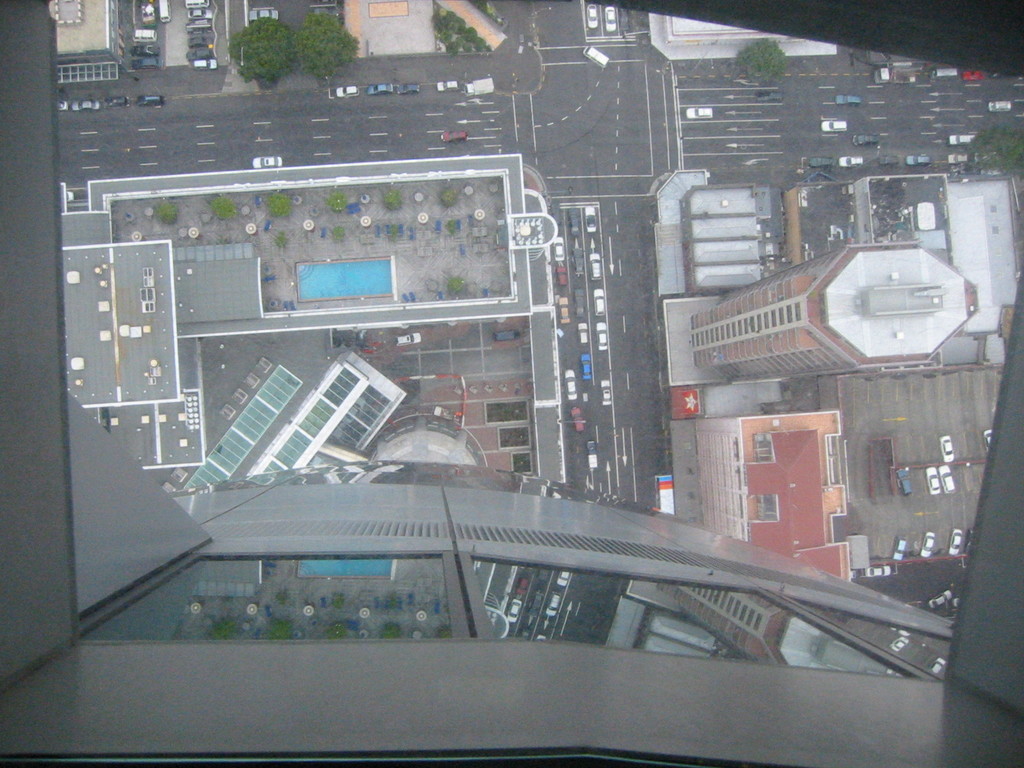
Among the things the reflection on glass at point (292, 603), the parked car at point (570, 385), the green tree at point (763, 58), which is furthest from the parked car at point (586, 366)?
the reflection on glass at point (292, 603)

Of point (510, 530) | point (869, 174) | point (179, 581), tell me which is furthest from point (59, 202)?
point (869, 174)

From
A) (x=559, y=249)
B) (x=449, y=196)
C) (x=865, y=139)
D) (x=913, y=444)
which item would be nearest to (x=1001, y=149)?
(x=865, y=139)

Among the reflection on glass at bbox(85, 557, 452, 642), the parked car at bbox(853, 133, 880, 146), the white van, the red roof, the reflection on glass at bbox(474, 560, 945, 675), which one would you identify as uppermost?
the white van

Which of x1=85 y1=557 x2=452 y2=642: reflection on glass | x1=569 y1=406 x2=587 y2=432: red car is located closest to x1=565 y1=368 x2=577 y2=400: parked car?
x1=569 y1=406 x2=587 y2=432: red car

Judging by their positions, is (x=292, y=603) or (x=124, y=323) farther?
(x=124, y=323)

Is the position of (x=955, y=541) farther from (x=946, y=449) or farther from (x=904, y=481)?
(x=946, y=449)

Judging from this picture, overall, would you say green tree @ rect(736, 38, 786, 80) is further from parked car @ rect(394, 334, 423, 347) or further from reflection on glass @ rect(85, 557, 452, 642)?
reflection on glass @ rect(85, 557, 452, 642)
